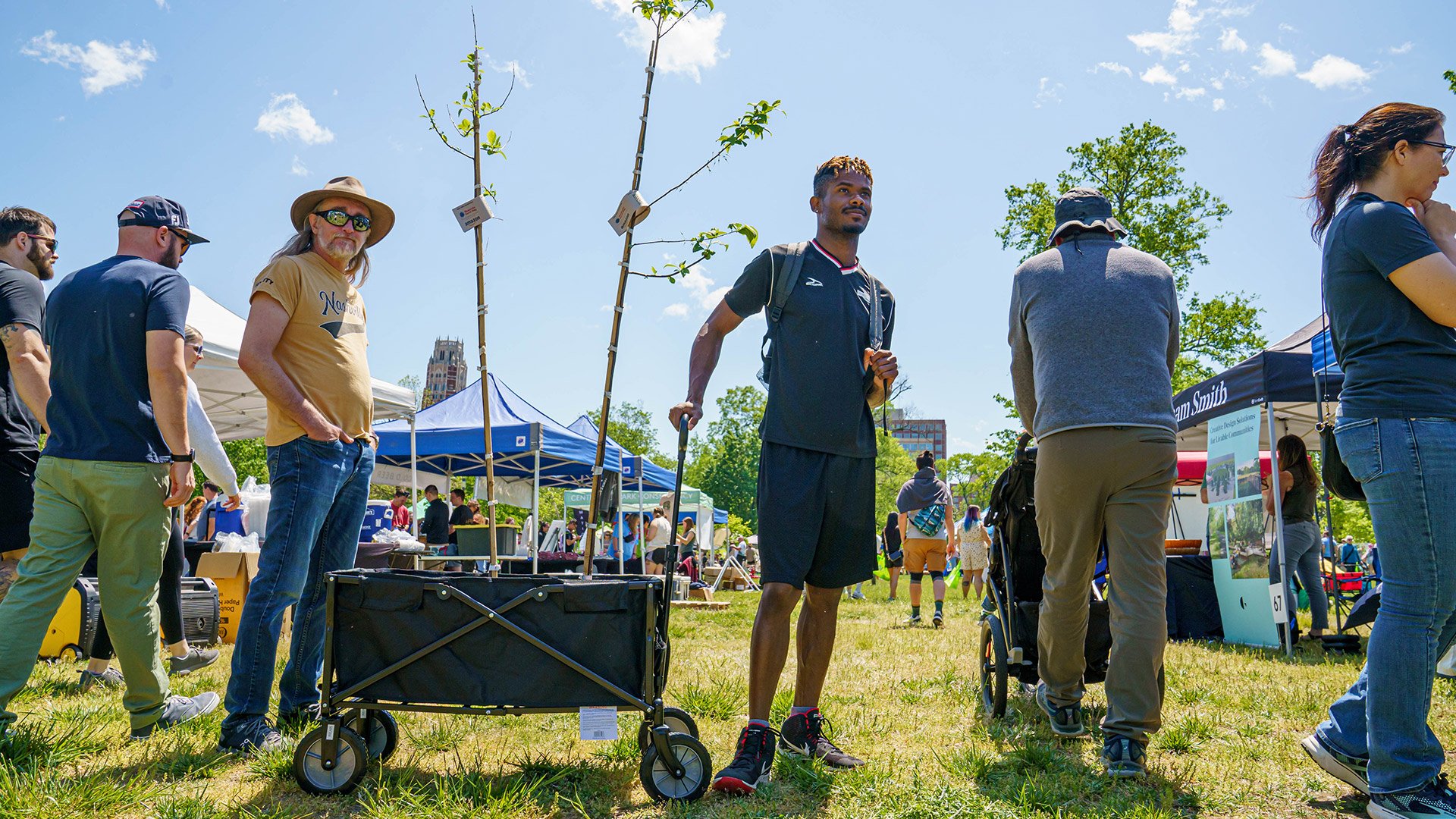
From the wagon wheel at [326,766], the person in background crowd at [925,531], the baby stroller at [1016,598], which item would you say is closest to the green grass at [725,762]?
the wagon wheel at [326,766]

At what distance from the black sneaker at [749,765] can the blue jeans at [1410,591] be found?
1762mm

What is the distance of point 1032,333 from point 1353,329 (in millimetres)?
1031

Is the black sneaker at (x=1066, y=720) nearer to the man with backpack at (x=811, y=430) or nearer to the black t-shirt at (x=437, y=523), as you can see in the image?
the man with backpack at (x=811, y=430)

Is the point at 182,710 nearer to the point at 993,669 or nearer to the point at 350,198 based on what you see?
the point at 350,198

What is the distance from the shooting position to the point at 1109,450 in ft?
10.2

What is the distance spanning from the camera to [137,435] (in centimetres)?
330

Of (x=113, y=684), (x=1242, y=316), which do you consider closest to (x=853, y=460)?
(x=113, y=684)

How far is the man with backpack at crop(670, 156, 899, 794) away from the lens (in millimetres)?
3146

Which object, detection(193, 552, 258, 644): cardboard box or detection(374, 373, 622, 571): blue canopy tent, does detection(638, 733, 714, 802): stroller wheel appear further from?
detection(374, 373, 622, 571): blue canopy tent

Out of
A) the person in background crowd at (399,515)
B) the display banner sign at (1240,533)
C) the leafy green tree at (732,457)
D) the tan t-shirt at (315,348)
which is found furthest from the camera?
the leafy green tree at (732,457)

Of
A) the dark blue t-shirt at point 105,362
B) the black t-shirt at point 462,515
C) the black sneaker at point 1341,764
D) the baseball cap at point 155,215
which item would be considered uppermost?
the baseball cap at point 155,215

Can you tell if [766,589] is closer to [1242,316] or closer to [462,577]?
[462,577]

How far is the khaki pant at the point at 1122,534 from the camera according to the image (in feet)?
9.97

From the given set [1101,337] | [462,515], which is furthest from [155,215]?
A: [462,515]
